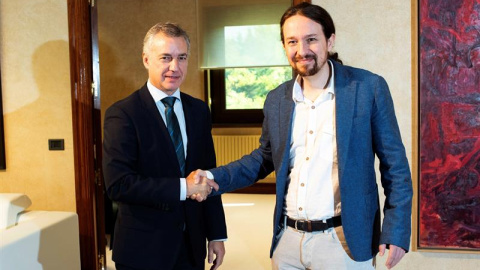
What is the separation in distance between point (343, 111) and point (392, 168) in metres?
0.25

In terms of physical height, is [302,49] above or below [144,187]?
above

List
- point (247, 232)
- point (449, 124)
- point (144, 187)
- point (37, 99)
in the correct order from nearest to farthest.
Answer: point (144, 187) → point (449, 124) → point (37, 99) → point (247, 232)

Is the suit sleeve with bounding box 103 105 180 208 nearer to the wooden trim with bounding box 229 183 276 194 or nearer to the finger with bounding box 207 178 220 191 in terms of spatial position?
the finger with bounding box 207 178 220 191

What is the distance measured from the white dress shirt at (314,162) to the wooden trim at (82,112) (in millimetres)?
2095

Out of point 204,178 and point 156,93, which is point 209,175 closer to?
point 204,178

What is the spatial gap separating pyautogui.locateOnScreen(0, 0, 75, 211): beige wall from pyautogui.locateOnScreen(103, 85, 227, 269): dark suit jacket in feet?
5.89

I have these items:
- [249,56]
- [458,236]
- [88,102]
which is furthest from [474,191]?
[249,56]

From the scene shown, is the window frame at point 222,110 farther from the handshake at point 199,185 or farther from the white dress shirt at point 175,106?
the handshake at point 199,185

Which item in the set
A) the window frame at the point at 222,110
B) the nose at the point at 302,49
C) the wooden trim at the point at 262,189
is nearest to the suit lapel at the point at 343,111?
the nose at the point at 302,49

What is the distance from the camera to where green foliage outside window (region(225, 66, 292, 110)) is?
7.48m

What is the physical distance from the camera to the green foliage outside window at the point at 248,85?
7.48 metres

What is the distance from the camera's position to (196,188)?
1.83 metres

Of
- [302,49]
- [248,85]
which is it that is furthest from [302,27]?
[248,85]

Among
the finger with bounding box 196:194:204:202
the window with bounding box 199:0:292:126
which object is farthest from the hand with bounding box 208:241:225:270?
the window with bounding box 199:0:292:126
